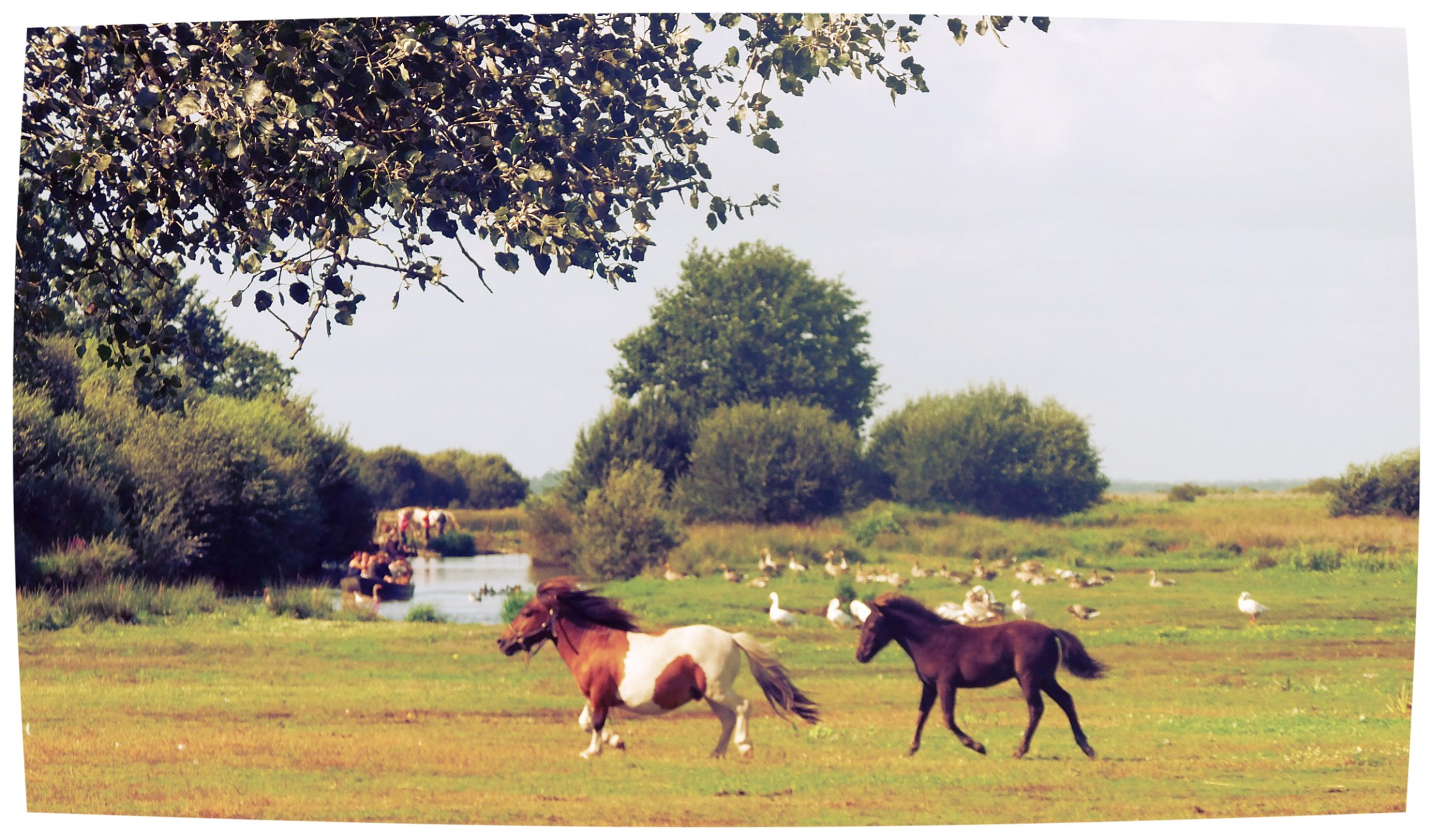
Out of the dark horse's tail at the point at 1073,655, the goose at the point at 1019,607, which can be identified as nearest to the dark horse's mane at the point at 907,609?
the dark horse's tail at the point at 1073,655

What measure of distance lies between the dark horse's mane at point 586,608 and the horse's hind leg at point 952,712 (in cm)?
270

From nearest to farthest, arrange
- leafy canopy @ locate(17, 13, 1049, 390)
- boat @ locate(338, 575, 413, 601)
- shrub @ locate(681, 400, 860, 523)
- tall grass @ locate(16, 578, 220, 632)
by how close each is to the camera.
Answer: leafy canopy @ locate(17, 13, 1049, 390) < shrub @ locate(681, 400, 860, 523) < boat @ locate(338, 575, 413, 601) < tall grass @ locate(16, 578, 220, 632)

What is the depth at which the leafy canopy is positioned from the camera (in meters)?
10.0

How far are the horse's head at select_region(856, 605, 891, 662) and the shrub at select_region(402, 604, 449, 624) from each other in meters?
4.08

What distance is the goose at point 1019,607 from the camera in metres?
12.4

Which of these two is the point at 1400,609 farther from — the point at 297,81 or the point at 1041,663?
the point at 297,81

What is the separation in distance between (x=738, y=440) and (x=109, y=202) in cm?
592

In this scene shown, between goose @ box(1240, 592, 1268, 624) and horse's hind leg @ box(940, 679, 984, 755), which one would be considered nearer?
horse's hind leg @ box(940, 679, 984, 755)

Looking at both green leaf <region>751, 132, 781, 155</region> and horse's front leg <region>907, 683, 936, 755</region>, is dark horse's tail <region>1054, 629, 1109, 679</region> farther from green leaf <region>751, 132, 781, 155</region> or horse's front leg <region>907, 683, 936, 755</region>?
green leaf <region>751, 132, 781, 155</region>

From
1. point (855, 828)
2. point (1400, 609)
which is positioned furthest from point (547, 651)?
point (1400, 609)

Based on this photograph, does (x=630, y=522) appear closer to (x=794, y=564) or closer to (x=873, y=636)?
(x=794, y=564)

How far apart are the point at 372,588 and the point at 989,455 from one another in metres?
6.26

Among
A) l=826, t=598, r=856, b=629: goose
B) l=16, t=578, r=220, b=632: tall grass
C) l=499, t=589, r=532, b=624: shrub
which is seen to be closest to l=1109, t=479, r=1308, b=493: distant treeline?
l=826, t=598, r=856, b=629: goose

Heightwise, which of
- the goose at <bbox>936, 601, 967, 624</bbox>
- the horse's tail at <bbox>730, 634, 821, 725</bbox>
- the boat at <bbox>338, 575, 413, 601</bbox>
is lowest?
the horse's tail at <bbox>730, 634, 821, 725</bbox>
